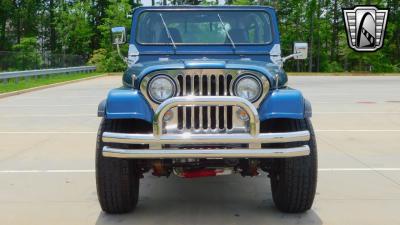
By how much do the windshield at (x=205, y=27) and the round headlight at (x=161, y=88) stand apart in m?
1.45

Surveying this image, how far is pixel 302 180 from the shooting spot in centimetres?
454

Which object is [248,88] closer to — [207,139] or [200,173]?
[207,139]

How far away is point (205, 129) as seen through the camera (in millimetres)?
4336

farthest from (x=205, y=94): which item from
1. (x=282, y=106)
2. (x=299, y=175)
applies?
(x=299, y=175)

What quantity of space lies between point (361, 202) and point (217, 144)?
1.82 metres

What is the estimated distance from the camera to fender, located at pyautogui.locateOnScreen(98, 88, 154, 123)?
4.30 metres

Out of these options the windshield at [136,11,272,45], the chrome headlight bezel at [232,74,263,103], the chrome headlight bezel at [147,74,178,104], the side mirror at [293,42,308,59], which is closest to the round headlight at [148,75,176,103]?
the chrome headlight bezel at [147,74,178,104]

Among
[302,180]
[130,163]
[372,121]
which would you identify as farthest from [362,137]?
[130,163]

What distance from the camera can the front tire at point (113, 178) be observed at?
4.53m

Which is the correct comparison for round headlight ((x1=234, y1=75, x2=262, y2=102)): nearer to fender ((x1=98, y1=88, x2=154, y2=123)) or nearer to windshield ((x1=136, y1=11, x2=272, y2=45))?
fender ((x1=98, y1=88, x2=154, y2=123))

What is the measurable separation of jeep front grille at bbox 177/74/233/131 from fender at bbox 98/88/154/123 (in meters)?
0.27

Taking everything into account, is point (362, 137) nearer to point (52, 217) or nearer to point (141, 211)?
point (141, 211)

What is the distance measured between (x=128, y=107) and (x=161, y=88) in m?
0.32

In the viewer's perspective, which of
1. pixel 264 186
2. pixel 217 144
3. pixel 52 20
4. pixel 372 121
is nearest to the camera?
pixel 217 144
